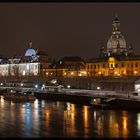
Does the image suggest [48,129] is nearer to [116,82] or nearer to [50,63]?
[116,82]

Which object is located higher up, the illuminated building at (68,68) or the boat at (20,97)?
the illuminated building at (68,68)

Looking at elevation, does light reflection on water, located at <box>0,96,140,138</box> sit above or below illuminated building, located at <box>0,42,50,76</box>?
below

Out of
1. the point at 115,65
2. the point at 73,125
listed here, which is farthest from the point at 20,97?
the point at 115,65

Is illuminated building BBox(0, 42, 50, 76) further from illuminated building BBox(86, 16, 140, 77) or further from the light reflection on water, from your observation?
the light reflection on water

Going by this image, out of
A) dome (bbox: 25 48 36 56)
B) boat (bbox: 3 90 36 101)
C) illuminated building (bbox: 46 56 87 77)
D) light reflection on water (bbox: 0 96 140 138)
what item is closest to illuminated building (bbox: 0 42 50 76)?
dome (bbox: 25 48 36 56)

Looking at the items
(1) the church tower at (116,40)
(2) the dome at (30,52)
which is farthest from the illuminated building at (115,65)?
(2) the dome at (30,52)

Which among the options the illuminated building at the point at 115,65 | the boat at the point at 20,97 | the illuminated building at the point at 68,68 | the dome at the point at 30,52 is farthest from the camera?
the dome at the point at 30,52

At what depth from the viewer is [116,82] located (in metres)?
41.5

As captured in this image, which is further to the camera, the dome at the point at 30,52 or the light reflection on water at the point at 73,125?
the dome at the point at 30,52

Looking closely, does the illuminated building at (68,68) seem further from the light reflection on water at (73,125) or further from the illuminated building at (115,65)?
the light reflection on water at (73,125)

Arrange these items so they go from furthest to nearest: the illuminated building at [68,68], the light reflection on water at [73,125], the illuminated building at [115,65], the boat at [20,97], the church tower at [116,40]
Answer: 1. the church tower at [116,40]
2. the illuminated building at [68,68]
3. the illuminated building at [115,65]
4. the boat at [20,97]
5. the light reflection on water at [73,125]

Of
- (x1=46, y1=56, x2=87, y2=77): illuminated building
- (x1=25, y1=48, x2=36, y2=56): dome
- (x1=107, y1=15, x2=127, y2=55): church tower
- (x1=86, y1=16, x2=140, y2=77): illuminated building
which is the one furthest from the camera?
(x1=25, y1=48, x2=36, y2=56): dome

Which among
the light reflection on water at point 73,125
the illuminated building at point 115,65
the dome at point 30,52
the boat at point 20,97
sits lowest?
the light reflection on water at point 73,125

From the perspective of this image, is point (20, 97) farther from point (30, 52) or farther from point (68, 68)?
point (30, 52)
